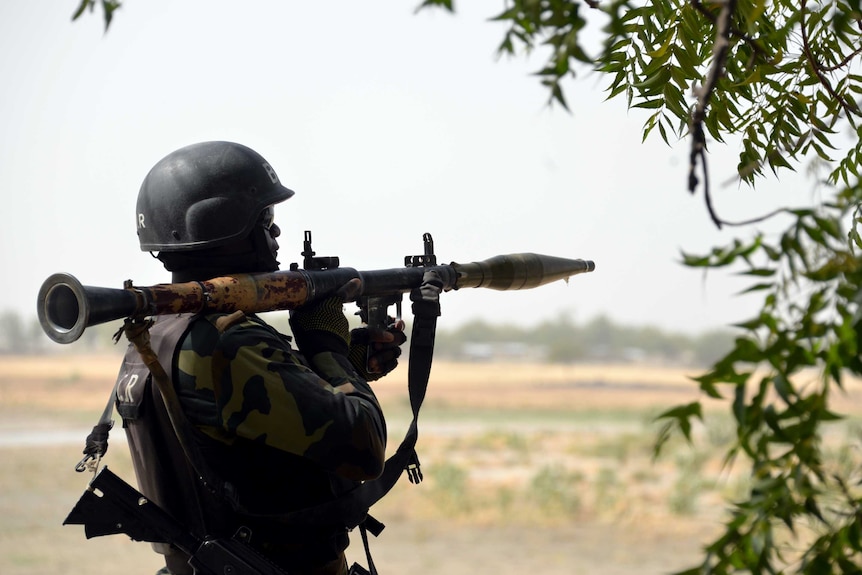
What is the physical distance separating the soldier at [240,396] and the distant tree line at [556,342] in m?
55.7

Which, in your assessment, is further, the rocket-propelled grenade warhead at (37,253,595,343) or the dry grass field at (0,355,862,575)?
the dry grass field at (0,355,862,575)

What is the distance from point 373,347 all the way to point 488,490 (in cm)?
2577

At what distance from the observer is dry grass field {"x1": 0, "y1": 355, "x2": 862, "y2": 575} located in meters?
21.7

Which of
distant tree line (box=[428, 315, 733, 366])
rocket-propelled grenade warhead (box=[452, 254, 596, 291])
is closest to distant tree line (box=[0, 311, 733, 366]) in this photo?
distant tree line (box=[428, 315, 733, 366])

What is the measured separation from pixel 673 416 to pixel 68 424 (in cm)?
3484

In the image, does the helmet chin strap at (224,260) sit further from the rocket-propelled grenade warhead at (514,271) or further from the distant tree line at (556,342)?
the distant tree line at (556,342)

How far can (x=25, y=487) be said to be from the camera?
26203 millimetres

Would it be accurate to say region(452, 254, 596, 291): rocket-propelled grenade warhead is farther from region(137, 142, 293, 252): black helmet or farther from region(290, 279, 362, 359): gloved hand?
region(137, 142, 293, 252): black helmet

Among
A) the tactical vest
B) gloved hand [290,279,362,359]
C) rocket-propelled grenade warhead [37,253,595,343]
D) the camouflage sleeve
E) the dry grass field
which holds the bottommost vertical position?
the dry grass field

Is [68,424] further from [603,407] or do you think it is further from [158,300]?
[158,300]

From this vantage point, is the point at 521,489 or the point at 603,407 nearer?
the point at 521,489

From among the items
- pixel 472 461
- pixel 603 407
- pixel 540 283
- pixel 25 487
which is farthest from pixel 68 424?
pixel 540 283

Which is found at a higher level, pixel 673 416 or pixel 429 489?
pixel 673 416

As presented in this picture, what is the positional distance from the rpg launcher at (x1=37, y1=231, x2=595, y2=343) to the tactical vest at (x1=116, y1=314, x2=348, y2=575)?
14cm
